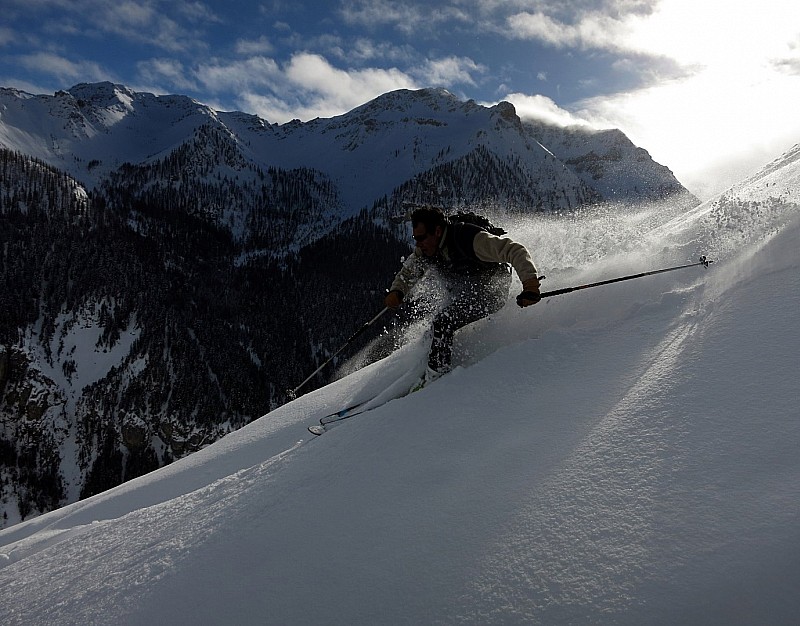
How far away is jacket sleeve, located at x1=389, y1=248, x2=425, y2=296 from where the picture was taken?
19.0 ft

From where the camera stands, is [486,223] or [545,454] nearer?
[545,454]

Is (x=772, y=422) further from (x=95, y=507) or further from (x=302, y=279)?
(x=302, y=279)

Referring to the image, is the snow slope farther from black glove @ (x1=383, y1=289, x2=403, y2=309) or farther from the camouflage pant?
black glove @ (x1=383, y1=289, x2=403, y2=309)

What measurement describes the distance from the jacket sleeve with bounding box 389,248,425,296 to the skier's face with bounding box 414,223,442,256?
0.74m

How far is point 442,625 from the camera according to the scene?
1.85m

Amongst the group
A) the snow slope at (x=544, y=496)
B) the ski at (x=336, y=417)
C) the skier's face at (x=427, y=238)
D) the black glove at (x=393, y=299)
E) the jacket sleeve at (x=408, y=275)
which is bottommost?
the snow slope at (x=544, y=496)

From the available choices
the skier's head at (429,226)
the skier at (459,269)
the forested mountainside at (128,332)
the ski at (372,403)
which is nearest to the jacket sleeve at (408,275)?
the skier at (459,269)

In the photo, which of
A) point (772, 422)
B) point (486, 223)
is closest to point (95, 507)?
point (486, 223)

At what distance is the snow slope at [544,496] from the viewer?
173cm

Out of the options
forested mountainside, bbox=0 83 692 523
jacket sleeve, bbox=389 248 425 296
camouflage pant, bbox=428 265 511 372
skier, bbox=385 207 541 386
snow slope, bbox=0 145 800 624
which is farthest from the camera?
forested mountainside, bbox=0 83 692 523

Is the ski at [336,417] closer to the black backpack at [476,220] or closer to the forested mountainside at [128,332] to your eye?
the black backpack at [476,220]

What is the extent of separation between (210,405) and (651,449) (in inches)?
4032

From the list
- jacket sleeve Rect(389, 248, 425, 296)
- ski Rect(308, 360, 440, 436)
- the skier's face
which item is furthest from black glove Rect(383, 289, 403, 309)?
ski Rect(308, 360, 440, 436)

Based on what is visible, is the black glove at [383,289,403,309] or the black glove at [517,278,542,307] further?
the black glove at [383,289,403,309]
